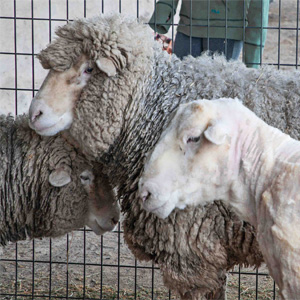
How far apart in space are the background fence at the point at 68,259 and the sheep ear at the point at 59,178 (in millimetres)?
820

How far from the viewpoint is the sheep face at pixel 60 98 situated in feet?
10.7

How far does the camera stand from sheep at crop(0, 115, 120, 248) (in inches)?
142

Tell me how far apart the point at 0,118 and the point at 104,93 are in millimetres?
930

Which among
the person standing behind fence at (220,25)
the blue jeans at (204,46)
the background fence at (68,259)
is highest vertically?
the person standing behind fence at (220,25)

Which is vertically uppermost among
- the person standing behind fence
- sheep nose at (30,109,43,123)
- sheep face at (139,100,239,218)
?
the person standing behind fence

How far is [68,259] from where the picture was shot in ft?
17.0

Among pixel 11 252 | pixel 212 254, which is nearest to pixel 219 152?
pixel 212 254

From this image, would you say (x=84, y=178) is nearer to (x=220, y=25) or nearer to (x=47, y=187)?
(x=47, y=187)

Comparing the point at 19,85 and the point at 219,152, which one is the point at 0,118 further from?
the point at 19,85

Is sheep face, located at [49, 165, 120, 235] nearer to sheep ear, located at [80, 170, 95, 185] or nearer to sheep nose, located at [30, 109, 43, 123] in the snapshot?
sheep ear, located at [80, 170, 95, 185]

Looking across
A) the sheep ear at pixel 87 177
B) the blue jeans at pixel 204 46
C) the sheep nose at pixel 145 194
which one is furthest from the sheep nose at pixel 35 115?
the blue jeans at pixel 204 46

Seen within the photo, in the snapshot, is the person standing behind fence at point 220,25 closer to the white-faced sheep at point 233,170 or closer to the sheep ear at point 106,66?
the sheep ear at point 106,66

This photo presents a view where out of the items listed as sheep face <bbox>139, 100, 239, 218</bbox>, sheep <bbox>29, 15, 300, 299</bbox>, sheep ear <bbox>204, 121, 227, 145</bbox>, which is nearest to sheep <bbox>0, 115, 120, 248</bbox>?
sheep <bbox>29, 15, 300, 299</bbox>

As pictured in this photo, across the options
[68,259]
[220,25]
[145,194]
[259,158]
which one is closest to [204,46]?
[220,25]
